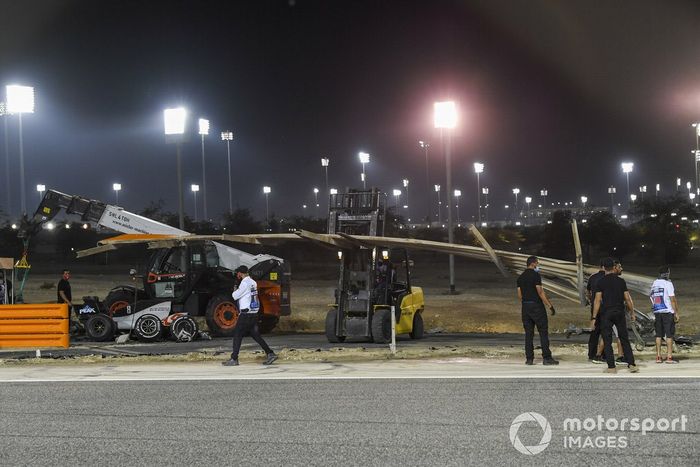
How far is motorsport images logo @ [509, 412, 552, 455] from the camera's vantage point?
25.5ft

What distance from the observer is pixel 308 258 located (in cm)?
7394

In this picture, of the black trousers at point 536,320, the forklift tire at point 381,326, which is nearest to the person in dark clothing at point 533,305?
the black trousers at point 536,320

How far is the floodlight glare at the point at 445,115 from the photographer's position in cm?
3897

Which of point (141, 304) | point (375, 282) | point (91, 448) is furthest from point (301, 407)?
point (141, 304)

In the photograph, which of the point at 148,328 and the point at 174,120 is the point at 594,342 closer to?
the point at 148,328

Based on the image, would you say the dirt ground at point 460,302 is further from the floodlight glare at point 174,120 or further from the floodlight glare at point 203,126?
the floodlight glare at point 203,126

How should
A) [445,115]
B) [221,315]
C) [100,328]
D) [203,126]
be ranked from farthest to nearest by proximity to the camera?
1. [203,126]
2. [445,115]
3. [221,315]
4. [100,328]

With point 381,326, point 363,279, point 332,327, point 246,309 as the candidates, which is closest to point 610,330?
Answer: point 246,309

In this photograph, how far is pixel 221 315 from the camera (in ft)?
70.4

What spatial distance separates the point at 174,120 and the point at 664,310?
83.0ft

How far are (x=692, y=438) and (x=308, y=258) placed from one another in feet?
217

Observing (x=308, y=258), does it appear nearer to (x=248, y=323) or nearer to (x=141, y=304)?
(x=141, y=304)

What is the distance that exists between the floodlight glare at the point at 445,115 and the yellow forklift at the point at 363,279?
20.3 meters

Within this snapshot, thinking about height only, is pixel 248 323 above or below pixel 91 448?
above
